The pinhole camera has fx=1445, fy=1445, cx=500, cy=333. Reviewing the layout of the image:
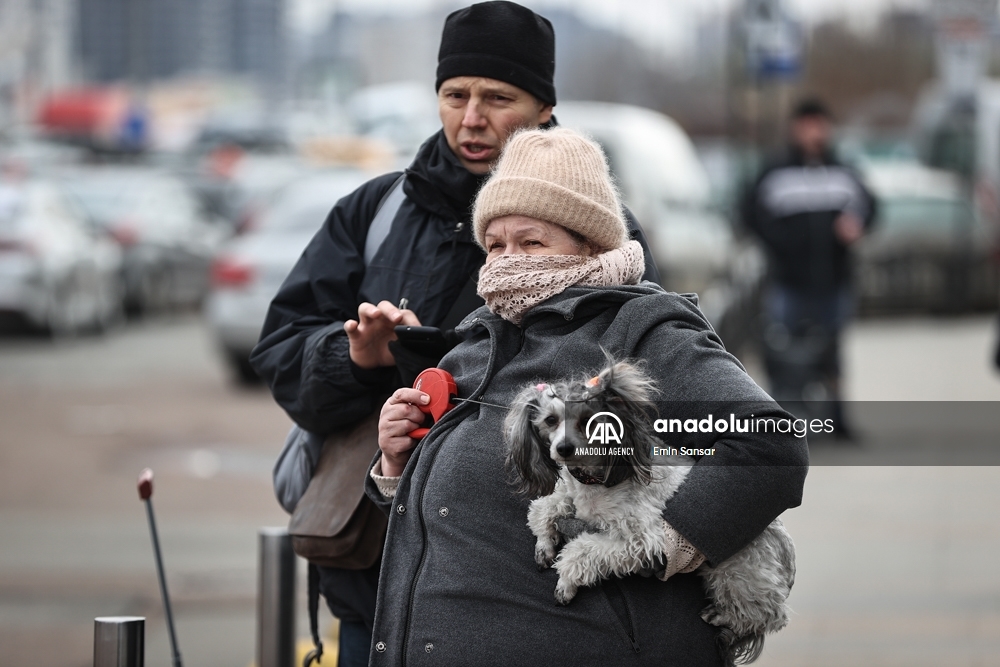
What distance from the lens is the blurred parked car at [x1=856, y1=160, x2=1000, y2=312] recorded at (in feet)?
63.0

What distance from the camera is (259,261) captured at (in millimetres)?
12609

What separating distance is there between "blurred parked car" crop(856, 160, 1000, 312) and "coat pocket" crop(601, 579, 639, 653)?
17077mm

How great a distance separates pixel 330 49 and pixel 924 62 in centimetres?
1348

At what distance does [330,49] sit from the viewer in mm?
31906

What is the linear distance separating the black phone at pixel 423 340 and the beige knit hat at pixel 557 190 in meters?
0.24

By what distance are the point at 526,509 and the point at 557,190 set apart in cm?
59

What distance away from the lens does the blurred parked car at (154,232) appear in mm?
18844

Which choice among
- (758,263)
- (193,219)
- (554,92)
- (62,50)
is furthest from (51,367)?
(62,50)

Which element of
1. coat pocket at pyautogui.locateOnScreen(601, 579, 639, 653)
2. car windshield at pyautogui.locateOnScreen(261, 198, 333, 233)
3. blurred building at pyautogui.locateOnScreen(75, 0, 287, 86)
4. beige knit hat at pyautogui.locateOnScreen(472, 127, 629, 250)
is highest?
blurred building at pyautogui.locateOnScreen(75, 0, 287, 86)

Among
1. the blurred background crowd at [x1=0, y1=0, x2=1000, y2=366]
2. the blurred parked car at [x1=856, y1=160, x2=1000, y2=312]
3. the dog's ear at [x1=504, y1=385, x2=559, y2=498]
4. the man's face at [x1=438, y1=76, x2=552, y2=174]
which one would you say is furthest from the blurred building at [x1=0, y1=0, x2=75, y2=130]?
the dog's ear at [x1=504, y1=385, x2=559, y2=498]

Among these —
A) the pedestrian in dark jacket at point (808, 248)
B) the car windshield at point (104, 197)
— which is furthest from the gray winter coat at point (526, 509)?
the car windshield at point (104, 197)

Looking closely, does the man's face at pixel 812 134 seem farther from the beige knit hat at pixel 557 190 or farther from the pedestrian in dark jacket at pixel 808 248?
the beige knit hat at pixel 557 190

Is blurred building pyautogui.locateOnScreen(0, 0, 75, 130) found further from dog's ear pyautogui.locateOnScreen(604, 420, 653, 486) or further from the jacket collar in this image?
dog's ear pyautogui.locateOnScreen(604, 420, 653, 486)

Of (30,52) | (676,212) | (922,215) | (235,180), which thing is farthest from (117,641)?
(30,52)
